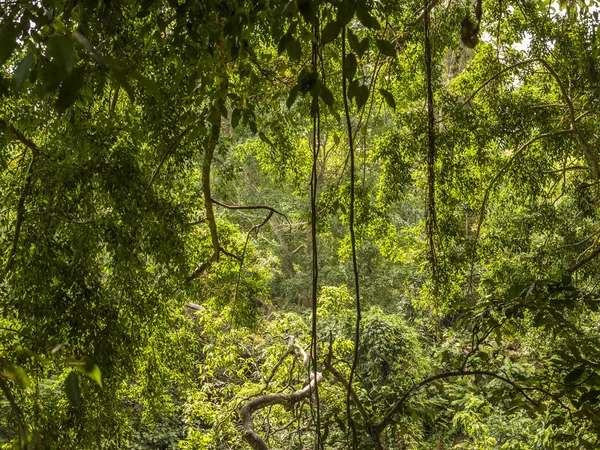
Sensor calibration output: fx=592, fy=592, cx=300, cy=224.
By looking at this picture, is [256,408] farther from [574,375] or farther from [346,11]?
[346,11]

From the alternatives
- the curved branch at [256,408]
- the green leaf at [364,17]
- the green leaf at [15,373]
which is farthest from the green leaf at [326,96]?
the curved branch at [256,408]

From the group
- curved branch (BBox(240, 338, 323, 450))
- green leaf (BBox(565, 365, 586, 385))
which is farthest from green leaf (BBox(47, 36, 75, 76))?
curved branch (BBox(240, 338, 323, 450))

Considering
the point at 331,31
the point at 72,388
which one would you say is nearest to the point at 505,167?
the point at 331,31

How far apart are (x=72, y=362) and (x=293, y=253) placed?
29.1 feet

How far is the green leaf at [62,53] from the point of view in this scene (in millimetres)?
459

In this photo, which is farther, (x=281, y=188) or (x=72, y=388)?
(x=281, y=188)

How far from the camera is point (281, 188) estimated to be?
3832 millimetres

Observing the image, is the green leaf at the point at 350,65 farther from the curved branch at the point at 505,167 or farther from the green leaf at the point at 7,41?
the curved branch at the point at 505,167

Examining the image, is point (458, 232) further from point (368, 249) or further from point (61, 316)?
point (368, 249)

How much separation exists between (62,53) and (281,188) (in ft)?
11.1

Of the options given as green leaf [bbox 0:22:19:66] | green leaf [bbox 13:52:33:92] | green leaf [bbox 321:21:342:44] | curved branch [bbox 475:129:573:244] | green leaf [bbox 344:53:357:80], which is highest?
curved branch [bbox 475:129:573:244]

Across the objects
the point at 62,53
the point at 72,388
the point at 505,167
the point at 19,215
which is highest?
the point at 505,167

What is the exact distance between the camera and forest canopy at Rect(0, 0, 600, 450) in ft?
4.50

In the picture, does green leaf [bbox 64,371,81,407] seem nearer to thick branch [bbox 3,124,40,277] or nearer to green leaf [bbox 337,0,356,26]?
green leaf [bbox 337,0,356,26]
